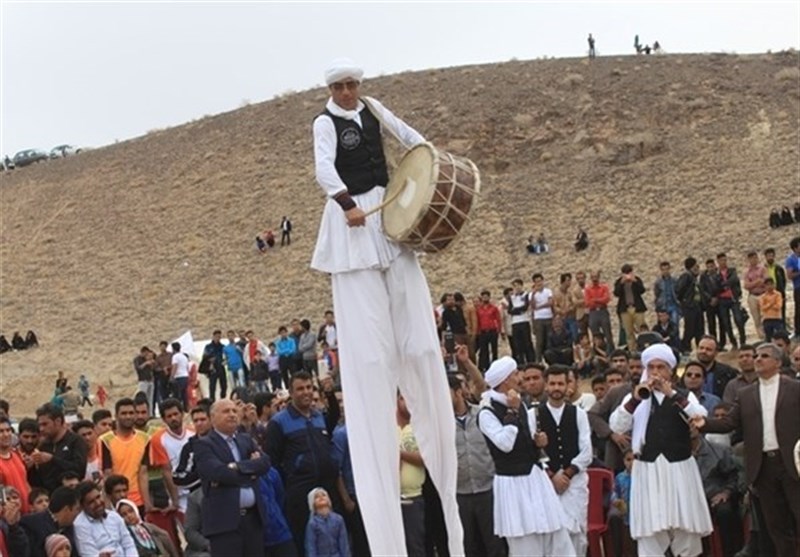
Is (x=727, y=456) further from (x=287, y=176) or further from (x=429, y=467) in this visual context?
(x=287, y=176)

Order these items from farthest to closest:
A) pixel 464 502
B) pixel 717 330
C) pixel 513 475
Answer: pixel 717 330 → pixel 464 502 → pixel 513 475

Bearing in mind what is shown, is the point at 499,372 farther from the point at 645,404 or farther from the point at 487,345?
the point at 487,345

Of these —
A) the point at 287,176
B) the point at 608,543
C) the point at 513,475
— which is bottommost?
the point at 608,543

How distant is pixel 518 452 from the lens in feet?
36.9

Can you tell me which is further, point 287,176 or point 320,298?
point 287,176

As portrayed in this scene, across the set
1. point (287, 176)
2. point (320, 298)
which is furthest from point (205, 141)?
point (320, 298)

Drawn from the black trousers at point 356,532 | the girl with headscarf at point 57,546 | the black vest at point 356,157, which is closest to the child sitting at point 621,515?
the black trousers at point 356,532

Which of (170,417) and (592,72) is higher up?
(592,72)

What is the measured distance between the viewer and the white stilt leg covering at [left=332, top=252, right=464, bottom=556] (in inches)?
325

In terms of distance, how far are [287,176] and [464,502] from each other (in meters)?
45.4

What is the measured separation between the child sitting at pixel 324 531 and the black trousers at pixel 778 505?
11.1ft

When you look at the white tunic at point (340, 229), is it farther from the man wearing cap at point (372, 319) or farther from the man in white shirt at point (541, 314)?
the man in white shirt at point (541, 314)

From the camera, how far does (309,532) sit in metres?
11.5

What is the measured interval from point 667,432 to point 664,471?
12.0 inches
